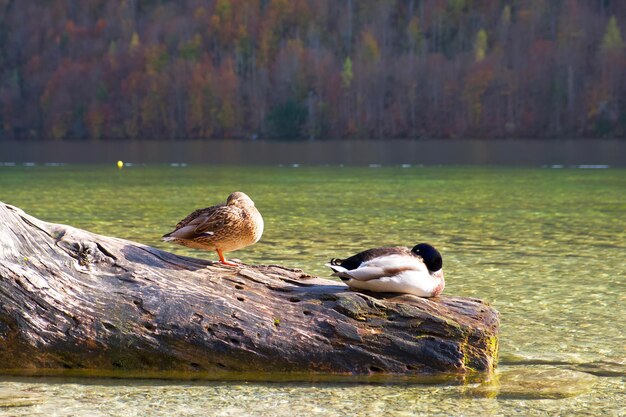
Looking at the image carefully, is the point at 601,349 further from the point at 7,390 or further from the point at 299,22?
the point at 299,22

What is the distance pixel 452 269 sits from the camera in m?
9.80

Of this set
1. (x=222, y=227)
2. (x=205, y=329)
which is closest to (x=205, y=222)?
(x=222, y=227)

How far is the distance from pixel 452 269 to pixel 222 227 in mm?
4300

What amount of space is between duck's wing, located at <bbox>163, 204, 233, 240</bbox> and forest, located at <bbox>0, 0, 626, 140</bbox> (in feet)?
248

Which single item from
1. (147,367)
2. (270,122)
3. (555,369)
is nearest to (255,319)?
(147,367)

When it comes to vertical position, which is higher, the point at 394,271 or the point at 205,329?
the point at 394,271

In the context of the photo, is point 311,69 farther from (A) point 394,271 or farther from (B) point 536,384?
(B) point 536,384

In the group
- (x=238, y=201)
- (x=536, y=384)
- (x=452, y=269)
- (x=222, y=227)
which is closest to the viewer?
(x=536, y=384)

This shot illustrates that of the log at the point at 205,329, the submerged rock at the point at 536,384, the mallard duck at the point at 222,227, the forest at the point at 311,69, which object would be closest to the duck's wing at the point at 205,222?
the mallard duck at the point at 222,227

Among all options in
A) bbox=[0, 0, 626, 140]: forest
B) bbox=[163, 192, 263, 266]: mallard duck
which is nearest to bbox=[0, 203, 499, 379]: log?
bbox=[163, 192, 263, 266]: mallard duck

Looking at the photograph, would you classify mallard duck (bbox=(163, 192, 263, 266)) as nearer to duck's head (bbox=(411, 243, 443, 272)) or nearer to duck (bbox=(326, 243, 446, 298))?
duck (bbox=(326, 243, 446, 298))

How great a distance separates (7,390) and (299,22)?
342 ft

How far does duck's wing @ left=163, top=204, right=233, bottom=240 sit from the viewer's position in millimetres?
5957

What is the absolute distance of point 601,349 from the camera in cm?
625
